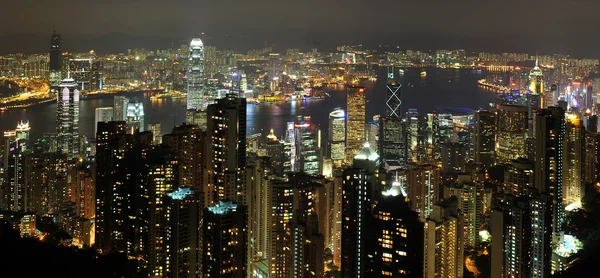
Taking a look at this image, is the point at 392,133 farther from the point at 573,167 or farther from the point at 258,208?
the point at 258,208

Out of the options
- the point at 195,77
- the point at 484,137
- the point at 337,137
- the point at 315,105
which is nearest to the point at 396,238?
the point at 337,137

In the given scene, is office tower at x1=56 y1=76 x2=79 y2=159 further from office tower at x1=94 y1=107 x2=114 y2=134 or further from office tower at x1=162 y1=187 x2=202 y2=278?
office tower at x1=162 y1=187 x2=202 y2=278

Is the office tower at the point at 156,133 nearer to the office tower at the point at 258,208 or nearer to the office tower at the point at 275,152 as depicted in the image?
the office tower at the point at 275,152

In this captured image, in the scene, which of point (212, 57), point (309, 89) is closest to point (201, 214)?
point (212, 57)

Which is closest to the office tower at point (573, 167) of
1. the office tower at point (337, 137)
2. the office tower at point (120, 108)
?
the office tower at point (337, 137)

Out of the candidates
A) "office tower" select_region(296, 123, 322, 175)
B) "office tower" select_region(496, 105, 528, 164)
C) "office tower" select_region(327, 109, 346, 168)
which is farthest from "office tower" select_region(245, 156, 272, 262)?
"office tower" select_region(496, 105, 528, 164)

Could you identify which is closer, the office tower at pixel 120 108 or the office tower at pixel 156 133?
the office tower at pixel 156 133

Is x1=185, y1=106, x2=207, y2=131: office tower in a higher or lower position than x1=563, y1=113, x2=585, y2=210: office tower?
higher
